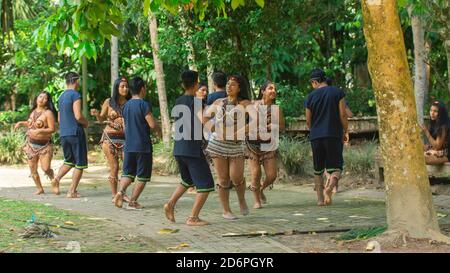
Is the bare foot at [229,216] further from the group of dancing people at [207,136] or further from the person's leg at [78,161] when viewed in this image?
the person's leg at [78,161]

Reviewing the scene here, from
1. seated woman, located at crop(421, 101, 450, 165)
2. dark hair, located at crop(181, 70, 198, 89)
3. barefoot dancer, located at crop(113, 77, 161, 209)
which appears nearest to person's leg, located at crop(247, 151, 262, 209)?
barefoot dancer, located at crop(113, 77, 161, 209)

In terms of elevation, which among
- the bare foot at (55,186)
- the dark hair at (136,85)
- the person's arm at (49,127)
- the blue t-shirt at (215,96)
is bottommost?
the bare foot at (55,186)

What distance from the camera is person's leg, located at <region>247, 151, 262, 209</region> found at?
11.0 meters

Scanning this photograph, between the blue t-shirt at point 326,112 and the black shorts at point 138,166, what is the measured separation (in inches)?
90.3

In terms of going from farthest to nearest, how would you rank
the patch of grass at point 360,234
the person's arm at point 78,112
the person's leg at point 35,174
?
the person's leg at point 35,174, the person's arm at point 78,112, the patch of grass at point 360,234

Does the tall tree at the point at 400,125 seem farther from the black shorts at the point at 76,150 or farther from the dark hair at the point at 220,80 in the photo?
the black shorts at the point at 76,150

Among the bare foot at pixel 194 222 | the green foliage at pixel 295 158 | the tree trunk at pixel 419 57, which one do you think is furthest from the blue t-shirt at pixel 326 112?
the tree trunk at pixel 419 57

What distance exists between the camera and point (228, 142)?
9.95 m

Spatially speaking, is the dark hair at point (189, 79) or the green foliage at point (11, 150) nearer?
the dark hair at point (189, 79)

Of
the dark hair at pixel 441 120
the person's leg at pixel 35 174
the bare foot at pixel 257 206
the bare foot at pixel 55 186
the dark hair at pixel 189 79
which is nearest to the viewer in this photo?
the dark hair at pixel 189 79

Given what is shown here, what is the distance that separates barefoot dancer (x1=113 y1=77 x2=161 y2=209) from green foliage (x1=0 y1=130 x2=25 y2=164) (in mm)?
7810

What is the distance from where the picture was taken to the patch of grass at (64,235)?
7984 millimetres

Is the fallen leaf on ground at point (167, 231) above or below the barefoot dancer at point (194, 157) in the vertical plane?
below

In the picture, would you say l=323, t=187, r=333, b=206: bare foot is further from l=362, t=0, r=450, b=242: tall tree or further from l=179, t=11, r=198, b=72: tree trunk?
l=179, t=11, r=198, b=72: tree trunk
